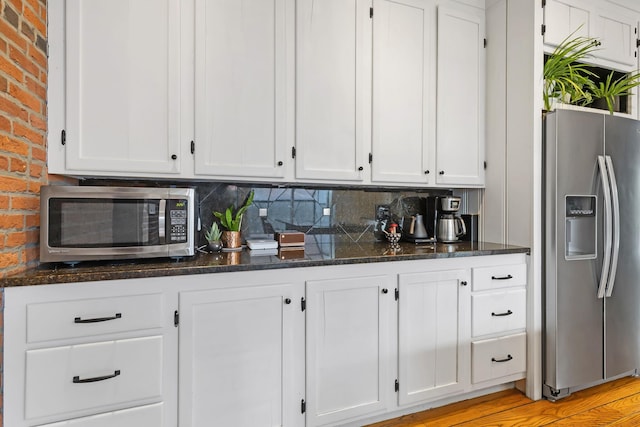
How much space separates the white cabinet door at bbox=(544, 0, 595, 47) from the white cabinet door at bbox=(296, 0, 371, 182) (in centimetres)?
121

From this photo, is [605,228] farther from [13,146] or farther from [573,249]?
[13,146]

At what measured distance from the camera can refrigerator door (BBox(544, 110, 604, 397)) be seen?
2.21 metres

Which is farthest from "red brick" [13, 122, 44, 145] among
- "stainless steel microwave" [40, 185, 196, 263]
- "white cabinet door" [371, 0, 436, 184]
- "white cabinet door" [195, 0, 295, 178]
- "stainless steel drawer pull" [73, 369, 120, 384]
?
"white cabinet door" [371, 0, 436, 184]

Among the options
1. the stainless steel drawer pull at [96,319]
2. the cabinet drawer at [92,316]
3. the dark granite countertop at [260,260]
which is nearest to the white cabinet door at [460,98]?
the dark granite countertop at [260,260]

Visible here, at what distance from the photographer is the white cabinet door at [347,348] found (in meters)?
1.79

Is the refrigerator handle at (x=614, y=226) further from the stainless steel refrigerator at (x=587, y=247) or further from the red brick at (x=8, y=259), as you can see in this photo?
the red brick at (x=8, y=259)

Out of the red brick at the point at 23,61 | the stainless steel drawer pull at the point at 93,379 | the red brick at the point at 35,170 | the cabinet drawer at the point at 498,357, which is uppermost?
the red brick at the point at 23,61

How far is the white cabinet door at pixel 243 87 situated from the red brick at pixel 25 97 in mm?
682

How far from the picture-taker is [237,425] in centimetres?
165

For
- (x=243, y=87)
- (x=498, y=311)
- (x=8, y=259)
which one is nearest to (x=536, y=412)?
(x=498, y=311)

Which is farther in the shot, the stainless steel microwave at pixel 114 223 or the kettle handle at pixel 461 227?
the kettle handle at pixel 461 227

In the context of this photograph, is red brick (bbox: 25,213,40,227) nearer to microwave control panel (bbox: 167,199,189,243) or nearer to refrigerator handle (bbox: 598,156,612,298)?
microwave control panel (bbox: 167,199,189,243)

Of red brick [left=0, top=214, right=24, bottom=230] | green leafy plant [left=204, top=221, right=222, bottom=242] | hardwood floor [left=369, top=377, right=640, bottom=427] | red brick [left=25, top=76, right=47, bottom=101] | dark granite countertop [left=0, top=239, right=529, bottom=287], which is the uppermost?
red brick [left=25, top=76, right=47, bottom=101]

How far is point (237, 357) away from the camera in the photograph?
1644mm
